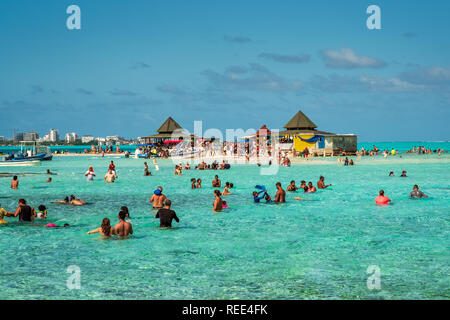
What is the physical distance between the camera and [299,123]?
65.3 metres

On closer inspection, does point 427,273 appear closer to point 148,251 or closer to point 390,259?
point 390,259

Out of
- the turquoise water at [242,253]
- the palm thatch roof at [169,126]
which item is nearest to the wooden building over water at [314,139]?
the palm thatch roof at [169,126]

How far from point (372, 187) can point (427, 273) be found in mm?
19443

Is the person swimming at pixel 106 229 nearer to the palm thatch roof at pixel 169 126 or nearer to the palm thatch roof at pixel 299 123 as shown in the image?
the palm thatch roof at pixel 299 123

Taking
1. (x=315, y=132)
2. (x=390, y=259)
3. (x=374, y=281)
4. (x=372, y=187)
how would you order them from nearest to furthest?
(x=374, y=281) → (x=390, y=259) → (x=372, y=187) → (x=315, y=132)

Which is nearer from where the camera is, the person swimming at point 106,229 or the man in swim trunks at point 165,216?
the person swimming at point 106,229

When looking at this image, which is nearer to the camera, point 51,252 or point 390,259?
point 390,259

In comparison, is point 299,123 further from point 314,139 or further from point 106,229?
point 106,229

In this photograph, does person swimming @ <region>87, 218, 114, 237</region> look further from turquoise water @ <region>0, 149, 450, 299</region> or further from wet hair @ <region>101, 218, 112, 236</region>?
turquoise water @ <region>0, 149, 450, 299</region>

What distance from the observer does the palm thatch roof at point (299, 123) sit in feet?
213

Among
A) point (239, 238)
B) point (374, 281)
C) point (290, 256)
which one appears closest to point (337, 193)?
point (239, 238)

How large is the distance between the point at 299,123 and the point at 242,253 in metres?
54.6

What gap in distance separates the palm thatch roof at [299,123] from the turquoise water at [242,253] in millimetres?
43098
